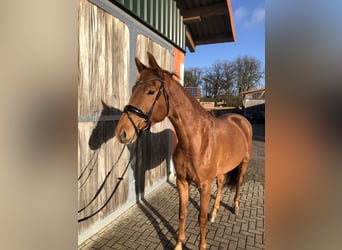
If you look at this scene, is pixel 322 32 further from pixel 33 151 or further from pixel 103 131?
pixel 103 131

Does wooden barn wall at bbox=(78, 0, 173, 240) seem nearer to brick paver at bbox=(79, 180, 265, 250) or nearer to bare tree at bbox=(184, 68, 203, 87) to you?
brick paver at bbox=(79, 180, 265, 250)

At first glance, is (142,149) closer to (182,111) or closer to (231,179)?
(231,179)

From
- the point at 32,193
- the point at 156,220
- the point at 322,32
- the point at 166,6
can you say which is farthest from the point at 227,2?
the point at 32,193

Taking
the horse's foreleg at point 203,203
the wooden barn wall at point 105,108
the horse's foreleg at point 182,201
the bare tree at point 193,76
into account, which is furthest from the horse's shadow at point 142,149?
the bare tree at point 193,76

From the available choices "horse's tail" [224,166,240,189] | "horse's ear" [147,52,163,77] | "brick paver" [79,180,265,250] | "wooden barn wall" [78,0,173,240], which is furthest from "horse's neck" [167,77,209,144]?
"horse's tail" [224,166,240,189]

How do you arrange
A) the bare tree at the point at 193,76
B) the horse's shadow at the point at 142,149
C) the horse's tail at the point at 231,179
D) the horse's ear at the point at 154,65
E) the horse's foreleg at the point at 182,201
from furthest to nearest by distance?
the bare tree at the point at 193,76
the horse's tail at the point at 231,179
the horse's shadow at the point at 142,149
the horse's foreleg at the point at 182,201
the horse's ear at the point at 154,65

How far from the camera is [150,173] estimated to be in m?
3.84

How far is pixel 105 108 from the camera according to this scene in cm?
264

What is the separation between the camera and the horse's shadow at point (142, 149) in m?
2.56

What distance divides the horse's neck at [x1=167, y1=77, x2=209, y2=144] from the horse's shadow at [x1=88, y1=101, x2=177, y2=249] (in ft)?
3.47

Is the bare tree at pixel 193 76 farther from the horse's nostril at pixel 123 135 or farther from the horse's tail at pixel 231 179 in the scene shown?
the horse's nostril at pixel 123 135

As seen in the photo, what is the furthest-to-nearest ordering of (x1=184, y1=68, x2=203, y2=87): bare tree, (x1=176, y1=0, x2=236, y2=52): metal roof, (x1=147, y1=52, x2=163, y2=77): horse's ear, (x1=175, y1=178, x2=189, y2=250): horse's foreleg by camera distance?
(x1=184, y1=68, x2=203, y2=87): bare tree → (x1=176, y1=0, x2=236, y2=52): metal roof → (x1=175, y1=178, x2=189, y2=250): horse's foreleg → (x1=147, y1=52, x2=163, y2=77): horse's ear

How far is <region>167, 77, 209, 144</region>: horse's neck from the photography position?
1.90 meters

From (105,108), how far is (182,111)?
1.17m
